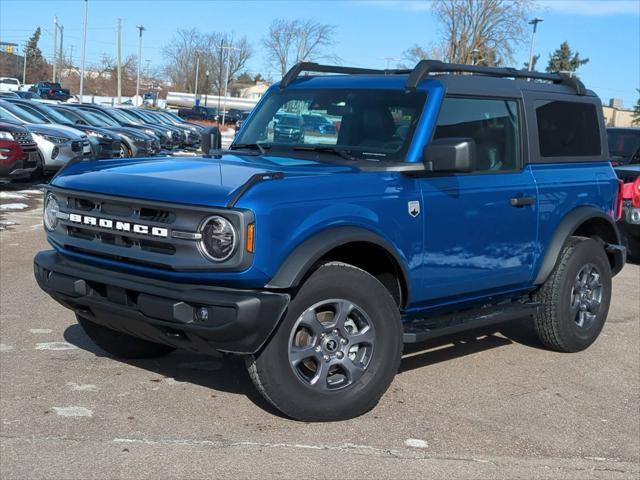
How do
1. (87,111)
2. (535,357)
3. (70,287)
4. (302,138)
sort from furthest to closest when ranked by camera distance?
(87,111)
(535,357)
(302,138)
(70,287)

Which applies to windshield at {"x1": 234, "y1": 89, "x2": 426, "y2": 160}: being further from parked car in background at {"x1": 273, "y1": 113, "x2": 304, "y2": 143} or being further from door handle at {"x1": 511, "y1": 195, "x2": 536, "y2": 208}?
door handle at {"x1": 511, "y1": 195, "x2": 536, "y2": 208}

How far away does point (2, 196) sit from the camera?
1502 cm

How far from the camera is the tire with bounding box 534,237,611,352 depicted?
6172 mm

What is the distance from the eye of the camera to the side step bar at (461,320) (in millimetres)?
5070

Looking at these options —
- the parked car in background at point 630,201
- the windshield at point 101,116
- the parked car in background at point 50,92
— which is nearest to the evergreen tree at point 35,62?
the parked car in background at point 50,92

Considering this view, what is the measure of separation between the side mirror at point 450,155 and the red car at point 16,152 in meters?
11.5

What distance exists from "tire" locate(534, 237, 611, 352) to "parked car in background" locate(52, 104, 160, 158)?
14722mm

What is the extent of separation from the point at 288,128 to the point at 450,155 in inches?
54.9

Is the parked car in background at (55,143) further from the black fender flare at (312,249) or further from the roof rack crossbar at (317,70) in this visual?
the black fender flare at (312,249)

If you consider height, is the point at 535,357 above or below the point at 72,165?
below

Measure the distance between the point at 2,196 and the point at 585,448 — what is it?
12.8m

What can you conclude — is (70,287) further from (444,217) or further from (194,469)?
(444,217)

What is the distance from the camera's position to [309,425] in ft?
15.1

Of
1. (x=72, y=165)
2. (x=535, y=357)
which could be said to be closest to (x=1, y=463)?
(x=72, y=165)
